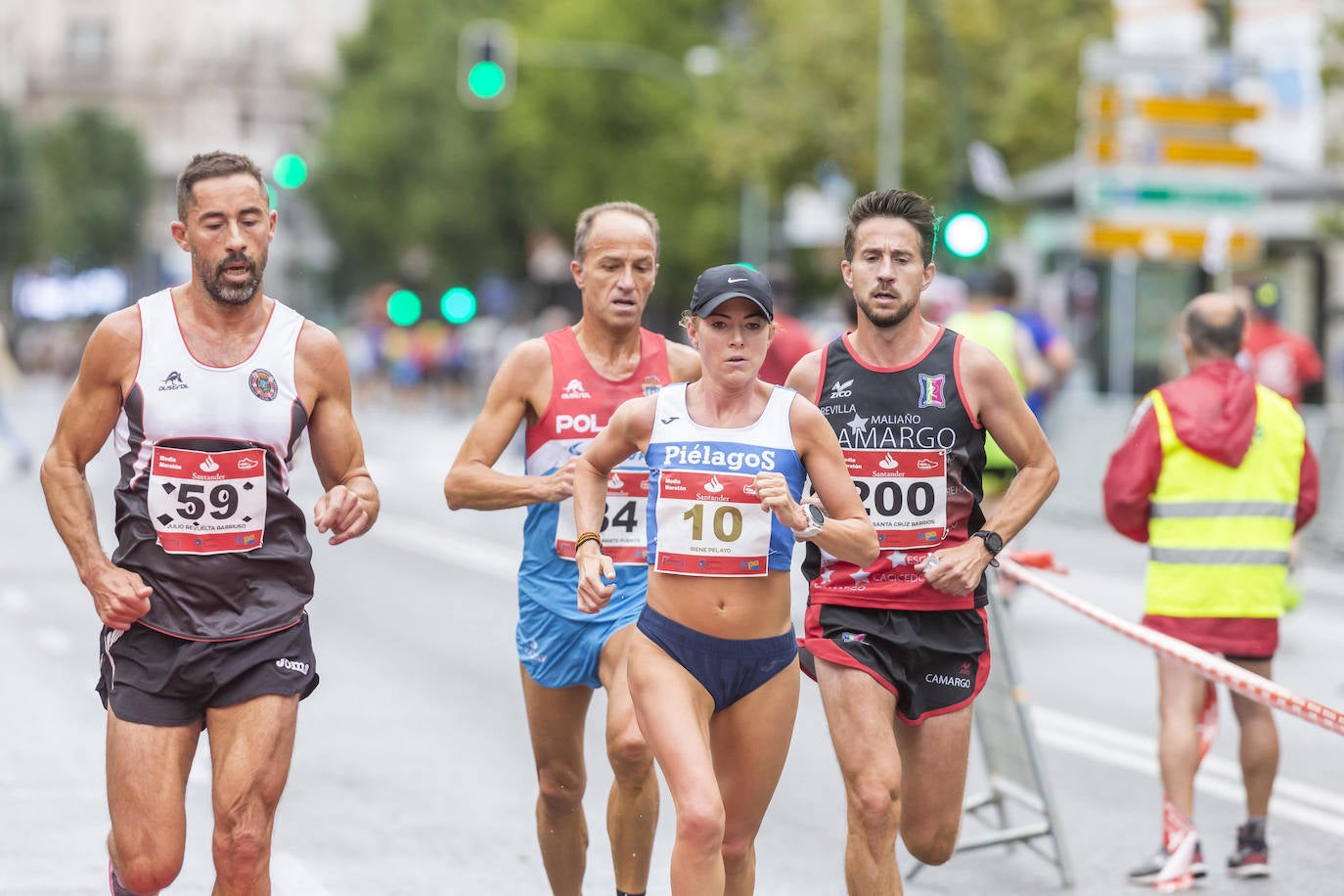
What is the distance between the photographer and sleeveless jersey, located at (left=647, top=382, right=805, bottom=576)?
5.36m

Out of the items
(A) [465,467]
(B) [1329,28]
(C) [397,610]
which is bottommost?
(C) [397,610]

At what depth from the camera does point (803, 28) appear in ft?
144

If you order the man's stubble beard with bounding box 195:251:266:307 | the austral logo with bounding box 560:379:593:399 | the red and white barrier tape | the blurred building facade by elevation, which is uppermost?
the blurred building facade

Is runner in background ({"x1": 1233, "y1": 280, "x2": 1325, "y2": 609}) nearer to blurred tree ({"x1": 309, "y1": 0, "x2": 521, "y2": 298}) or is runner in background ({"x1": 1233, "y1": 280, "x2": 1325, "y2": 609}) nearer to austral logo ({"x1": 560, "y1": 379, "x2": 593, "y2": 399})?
austral logo ({"x1": 560, "y1": 379, "x2": 593, "y2": 399})

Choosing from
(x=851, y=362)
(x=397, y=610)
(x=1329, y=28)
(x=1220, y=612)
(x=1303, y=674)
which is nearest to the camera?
(x=851, y=362)

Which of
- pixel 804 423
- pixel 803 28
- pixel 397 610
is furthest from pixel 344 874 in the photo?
pixel 803 28

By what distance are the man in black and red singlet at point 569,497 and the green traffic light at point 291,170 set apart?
19.2 m

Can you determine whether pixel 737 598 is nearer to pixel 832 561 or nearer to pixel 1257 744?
pixel 832 561

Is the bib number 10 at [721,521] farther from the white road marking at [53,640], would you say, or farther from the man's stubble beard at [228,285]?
the white road marking at [53,640]

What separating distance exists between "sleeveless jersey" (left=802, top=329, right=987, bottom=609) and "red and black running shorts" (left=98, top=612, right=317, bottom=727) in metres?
1.58

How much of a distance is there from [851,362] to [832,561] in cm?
55

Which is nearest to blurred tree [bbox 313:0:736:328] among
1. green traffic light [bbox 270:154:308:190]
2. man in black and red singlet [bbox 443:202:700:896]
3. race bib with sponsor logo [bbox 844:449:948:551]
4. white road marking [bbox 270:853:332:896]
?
green traffic light [bbox 270:154:308:190]

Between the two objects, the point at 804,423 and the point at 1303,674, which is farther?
the point at 1303,674

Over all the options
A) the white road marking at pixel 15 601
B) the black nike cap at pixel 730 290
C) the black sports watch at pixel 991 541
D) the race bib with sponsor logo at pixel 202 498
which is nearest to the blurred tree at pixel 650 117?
the white road marking at pixel 15 601
